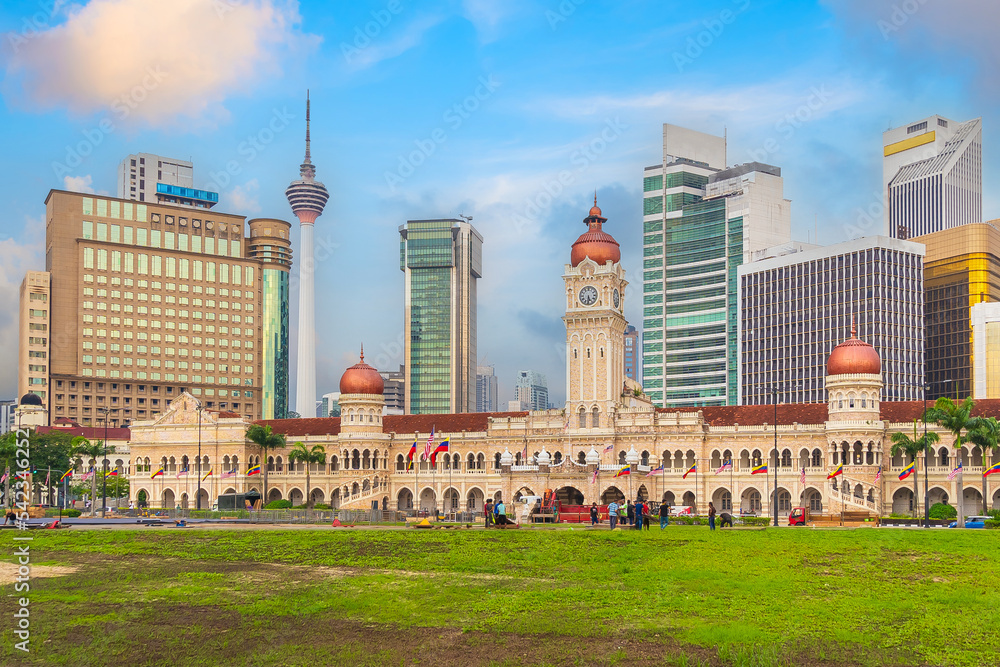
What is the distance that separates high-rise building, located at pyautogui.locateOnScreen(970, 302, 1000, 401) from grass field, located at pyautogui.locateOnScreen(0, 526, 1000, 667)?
481ft

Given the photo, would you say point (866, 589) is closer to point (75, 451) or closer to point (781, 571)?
point (781, 571)

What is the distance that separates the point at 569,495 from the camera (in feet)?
348

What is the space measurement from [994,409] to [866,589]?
68.5 meters

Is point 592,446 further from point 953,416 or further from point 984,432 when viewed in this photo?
point 984,432

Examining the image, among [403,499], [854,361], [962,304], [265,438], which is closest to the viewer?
[854,361]

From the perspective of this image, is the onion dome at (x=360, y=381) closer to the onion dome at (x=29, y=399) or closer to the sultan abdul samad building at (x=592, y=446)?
the sultan abdul samad building at (x=592, y=446)

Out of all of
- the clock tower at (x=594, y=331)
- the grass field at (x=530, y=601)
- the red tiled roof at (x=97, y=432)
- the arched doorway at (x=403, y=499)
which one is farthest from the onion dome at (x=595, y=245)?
the red tiled roof at (x=97, y=432)

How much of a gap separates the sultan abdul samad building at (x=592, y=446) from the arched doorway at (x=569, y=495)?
142mm

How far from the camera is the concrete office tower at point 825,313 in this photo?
177m

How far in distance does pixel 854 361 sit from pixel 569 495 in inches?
1173

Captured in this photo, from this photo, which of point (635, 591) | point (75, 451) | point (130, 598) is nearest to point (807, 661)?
point (635, 591)

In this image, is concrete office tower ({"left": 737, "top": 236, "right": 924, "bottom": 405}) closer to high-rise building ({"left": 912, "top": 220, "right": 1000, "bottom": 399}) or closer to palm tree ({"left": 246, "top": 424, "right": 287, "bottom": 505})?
high-rise building ({"left": 912, "top": 220, "right": 1000, "bottom": 399})

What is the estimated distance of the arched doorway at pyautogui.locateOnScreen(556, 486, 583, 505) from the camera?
105 metres

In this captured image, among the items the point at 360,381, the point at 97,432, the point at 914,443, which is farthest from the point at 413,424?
the point at 97,432
